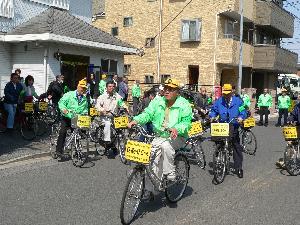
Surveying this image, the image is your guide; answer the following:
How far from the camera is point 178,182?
6.83m

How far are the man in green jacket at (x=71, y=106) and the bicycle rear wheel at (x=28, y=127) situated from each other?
10.0ft

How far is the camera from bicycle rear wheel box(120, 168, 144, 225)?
556 centimetres

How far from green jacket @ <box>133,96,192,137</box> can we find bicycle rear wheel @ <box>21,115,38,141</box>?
6.79 m

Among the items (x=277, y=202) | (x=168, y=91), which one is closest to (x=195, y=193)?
(x=277, y=202)

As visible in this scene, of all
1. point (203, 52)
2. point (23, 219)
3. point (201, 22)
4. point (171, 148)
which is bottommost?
point (23, 219)

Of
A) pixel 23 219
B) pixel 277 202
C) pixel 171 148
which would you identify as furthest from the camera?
pixel 277 202

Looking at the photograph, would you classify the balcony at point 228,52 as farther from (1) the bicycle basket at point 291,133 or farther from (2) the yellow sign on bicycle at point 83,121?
(2) the yellow sign on bicycle at point 83,121

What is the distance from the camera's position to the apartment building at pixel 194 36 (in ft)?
91.9

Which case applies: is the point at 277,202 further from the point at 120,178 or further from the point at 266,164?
the point at 266,164

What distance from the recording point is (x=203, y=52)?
28422 millimetres

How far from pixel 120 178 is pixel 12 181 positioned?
6.65 ft

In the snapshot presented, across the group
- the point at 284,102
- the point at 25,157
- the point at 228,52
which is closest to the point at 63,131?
the point at 25,157

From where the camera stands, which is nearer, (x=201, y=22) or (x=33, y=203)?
(x=33, y=203)

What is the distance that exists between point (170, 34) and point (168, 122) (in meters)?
24.3
